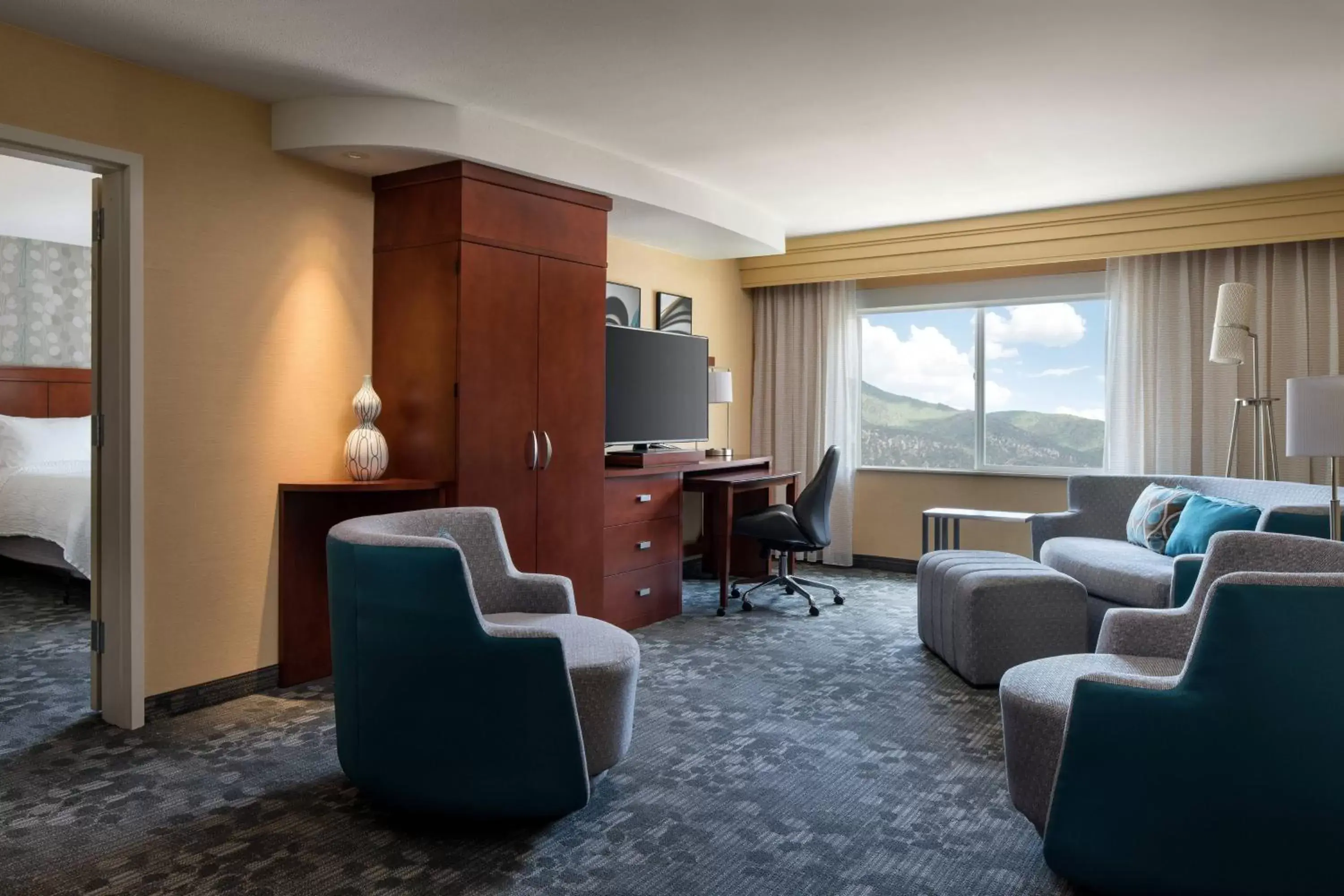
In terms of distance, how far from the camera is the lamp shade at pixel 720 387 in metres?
6.31

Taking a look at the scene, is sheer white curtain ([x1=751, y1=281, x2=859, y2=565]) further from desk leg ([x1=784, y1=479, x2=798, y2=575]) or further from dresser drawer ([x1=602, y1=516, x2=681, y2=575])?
dresser drawer ([x1=602, y1=516, x2=681, y2=575])

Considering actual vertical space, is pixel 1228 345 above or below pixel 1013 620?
above

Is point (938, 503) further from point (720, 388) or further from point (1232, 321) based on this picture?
point (1232, 321)

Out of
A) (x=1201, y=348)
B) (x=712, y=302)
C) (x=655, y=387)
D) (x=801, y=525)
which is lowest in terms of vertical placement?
(x=801, y=525)

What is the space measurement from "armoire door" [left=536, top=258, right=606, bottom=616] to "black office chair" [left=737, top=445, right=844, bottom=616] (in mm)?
1066

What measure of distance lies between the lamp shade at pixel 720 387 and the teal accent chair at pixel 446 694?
3.88 meters

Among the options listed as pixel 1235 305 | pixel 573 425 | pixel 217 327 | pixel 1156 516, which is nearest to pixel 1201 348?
pixel 1235 305

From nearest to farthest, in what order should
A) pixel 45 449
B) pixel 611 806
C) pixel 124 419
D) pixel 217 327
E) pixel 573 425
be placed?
pixel 611 806, pixel 124 419, pixel 217 327, pixel 573 425, pixel 45 449

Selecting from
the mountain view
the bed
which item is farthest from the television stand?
the bed

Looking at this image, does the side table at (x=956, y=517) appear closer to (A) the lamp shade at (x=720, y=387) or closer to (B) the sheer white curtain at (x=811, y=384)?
(B) the sheer white curtain at (x=811, y=384)

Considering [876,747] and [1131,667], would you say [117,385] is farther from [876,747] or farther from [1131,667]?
[1131,667]

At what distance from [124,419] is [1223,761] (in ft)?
11.5

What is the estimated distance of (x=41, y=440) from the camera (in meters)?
6.06

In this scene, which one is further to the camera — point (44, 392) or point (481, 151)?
point (44, 392)
